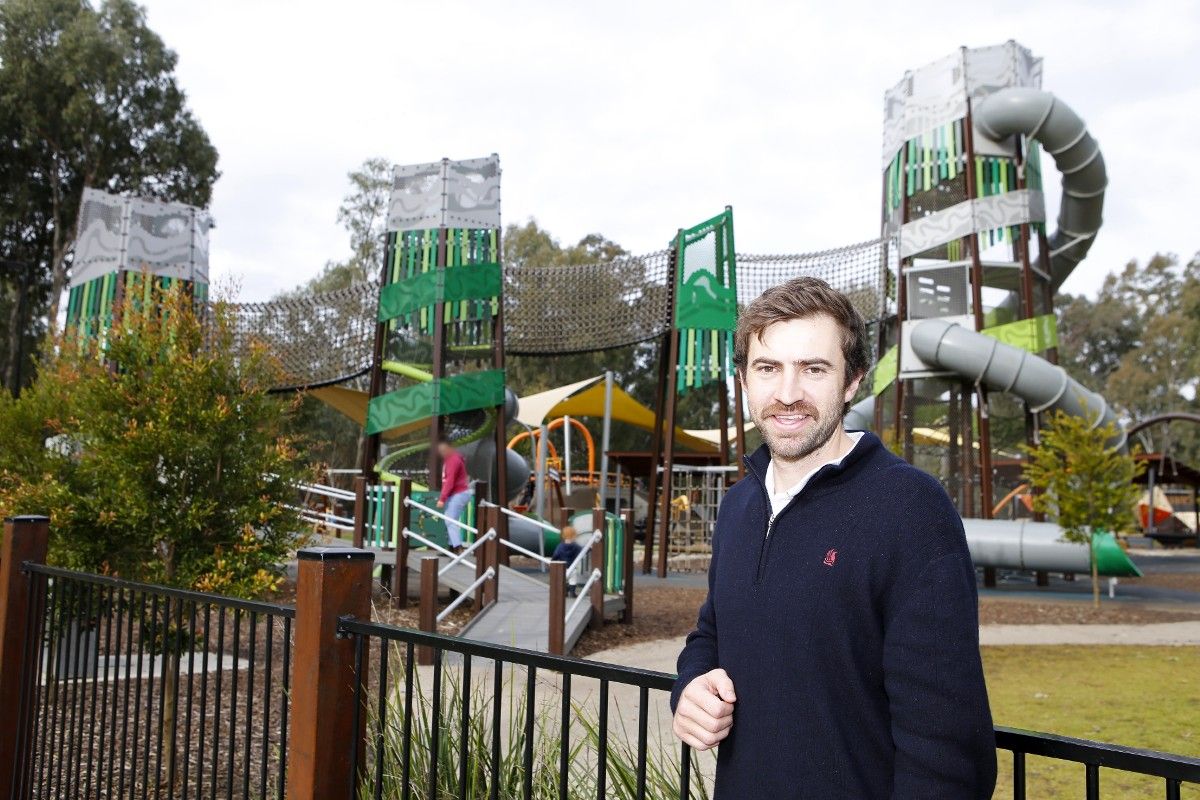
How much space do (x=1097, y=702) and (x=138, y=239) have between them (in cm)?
1719

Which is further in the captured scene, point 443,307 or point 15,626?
point 443,307

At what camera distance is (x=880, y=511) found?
1.44 meters

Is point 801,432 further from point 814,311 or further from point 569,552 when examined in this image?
point 569,552

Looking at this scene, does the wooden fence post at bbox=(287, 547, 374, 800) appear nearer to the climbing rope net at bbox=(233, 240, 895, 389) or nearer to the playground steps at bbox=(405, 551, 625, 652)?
the playground steps at bbox=(405, 551, 625, 652)

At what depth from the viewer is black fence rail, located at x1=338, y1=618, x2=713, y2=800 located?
75.5 inches

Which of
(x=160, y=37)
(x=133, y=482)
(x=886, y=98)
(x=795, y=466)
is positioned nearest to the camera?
(x=795, y=466)

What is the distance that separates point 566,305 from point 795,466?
57.6 ft

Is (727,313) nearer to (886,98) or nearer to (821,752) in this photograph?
(886,98)

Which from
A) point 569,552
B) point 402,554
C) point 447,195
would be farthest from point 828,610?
point 447,195

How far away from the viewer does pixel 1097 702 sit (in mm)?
7238

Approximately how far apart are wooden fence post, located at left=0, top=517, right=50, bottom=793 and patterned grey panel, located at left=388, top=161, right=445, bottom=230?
11.2 meters

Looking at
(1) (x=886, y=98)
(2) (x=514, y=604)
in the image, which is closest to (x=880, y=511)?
(2) (x=514, y=604)

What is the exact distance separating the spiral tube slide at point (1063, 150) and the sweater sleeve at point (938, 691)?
61.6 feet

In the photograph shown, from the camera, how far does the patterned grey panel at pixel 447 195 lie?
49.7 ft
